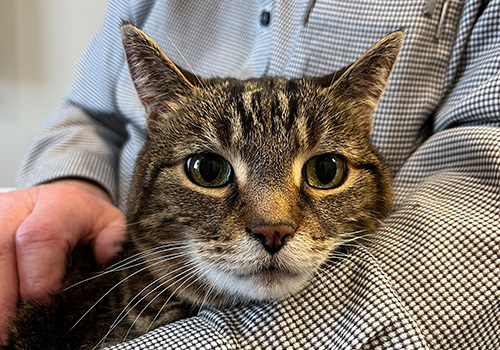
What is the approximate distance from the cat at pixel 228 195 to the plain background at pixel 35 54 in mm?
1723

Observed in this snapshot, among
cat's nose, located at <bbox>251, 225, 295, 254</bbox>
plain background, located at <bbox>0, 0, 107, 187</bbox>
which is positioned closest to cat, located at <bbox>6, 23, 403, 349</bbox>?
cat's nose, located at <bbox>251, 225, 295, 254</bbox>

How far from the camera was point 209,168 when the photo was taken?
78 centimetres

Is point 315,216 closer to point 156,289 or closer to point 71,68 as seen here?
point 156,289

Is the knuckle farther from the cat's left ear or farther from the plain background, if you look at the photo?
the plain background

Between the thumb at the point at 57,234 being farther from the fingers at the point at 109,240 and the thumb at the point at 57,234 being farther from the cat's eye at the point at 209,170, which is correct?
the cat's eye at the point at 209,170

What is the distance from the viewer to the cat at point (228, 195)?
672 mm

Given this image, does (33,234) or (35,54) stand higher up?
(35,54)

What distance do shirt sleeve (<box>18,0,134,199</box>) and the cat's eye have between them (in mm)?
633

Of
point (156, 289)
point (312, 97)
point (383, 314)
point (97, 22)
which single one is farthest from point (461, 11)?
point (97, 22)

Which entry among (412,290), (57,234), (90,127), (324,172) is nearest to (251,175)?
(324,172)

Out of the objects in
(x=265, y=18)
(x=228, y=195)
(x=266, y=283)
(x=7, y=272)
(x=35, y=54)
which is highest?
→ (x=265, y=18)

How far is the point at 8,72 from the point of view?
2.26 meters

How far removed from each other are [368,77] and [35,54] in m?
2.19

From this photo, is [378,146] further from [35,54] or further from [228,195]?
[35,54]
